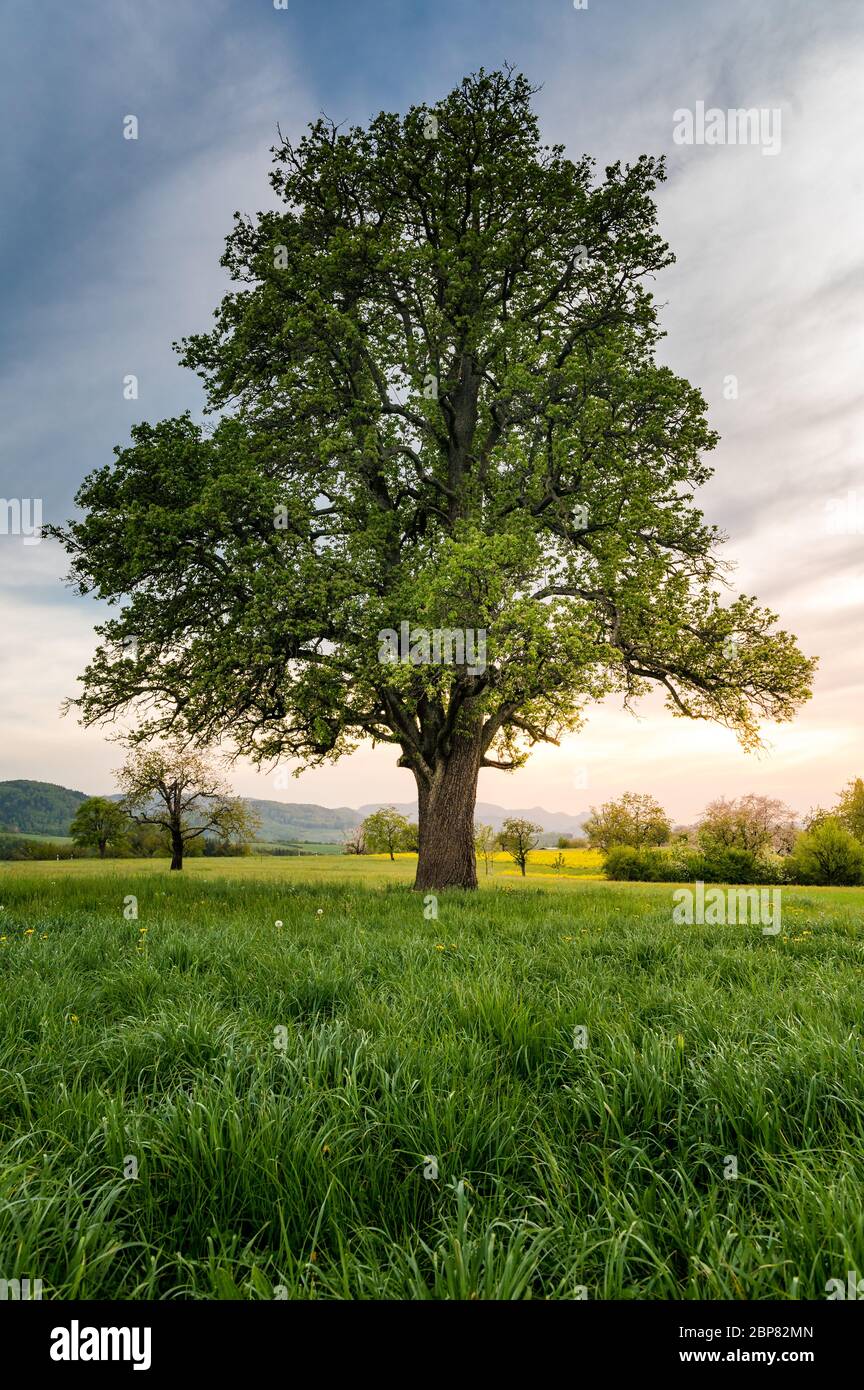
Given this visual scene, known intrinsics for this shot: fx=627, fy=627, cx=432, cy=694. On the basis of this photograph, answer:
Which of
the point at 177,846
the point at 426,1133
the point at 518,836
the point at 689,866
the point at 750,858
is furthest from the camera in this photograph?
the point at 518,836

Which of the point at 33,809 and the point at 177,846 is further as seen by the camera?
the point at 33,809

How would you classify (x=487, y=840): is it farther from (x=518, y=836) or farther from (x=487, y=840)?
(x=518, y=836)

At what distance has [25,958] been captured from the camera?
6.13 m

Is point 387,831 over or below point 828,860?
below

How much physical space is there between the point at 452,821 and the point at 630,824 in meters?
61.4

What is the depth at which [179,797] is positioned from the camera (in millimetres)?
48062

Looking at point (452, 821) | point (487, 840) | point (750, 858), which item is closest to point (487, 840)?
point (487, 840)

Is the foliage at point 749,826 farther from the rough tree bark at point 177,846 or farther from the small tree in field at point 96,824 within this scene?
the small tree in field at point 96,824

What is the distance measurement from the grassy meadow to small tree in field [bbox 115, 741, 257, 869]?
42.5 metres

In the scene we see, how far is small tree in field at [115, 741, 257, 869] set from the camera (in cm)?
4575

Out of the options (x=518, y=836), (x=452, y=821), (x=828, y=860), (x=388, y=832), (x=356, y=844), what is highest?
(x=452, y=821)

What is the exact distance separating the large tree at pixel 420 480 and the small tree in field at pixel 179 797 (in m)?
31.6

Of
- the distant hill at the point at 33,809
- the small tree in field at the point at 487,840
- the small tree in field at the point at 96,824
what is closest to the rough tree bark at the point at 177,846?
the small tree in field at the point at 96,824

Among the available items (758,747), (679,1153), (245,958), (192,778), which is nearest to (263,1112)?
(679,1153)
